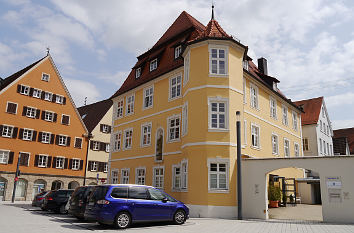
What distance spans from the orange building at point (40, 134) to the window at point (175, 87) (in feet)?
71.6

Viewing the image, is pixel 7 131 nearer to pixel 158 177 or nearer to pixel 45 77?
pixel 45 77

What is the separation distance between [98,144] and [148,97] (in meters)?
21.3

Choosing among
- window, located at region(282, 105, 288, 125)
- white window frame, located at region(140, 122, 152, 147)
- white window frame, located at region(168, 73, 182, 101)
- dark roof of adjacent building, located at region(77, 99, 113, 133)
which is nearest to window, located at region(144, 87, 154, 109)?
white window frame, located at region(140, 122, 152, 147)

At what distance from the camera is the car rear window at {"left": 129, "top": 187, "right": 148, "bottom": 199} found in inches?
518

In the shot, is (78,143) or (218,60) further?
(78,143)

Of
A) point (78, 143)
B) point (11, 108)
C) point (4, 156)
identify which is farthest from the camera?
point (78, 143)

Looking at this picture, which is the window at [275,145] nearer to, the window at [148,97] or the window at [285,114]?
the window at [285,114]

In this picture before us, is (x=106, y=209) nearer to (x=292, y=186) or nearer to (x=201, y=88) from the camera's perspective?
(x=201, y=88)

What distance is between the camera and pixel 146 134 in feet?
86.4

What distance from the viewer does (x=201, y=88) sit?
1977 centimetres

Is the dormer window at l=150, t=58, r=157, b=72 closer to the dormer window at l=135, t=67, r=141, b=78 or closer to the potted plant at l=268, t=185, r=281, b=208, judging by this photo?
the dormer window at l=135, t=67, r=141, b=78

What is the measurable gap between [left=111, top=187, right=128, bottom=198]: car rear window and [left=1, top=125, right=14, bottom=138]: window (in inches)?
1120

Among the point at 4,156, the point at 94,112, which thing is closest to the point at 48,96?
the point at 4,156

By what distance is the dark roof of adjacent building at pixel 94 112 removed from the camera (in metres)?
47.1
